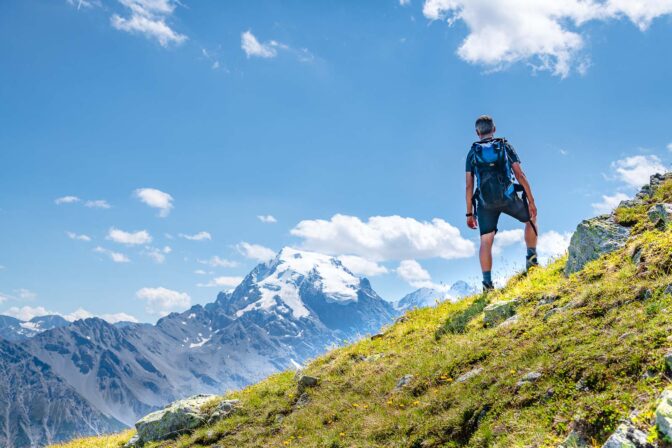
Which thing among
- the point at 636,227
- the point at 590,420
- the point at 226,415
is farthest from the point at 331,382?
the point at 636,227

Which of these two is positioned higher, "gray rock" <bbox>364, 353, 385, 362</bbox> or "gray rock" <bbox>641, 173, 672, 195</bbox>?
"gray rock" <bbox>641, 173, 672, 195</bbox>

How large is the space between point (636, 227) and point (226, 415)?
10.2 m

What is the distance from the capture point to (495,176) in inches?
491

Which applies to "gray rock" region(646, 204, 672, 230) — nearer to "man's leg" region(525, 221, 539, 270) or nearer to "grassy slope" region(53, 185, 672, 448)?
"grassy slope" region(53, 185, 672, 448)

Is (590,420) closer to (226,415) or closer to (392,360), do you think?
(392,360)

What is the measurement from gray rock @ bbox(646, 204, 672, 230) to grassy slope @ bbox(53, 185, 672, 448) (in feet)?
0.71

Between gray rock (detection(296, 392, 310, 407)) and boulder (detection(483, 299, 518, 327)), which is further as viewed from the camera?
gray rock (detection(296, 392, 310, 407))

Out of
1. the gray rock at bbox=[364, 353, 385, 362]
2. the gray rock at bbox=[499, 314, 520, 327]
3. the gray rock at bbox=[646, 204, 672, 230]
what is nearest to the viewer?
the gray rock at bbox=[499, 314, 520, 327]

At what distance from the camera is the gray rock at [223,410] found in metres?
11.8

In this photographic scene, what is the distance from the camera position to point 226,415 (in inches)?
466

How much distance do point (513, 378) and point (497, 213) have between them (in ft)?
20.3

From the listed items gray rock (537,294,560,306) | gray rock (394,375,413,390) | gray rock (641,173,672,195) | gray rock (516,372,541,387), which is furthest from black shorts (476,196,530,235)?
gray rock (516,372,541,387)

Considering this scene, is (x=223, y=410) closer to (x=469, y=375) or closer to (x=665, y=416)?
(x=469, y=375)

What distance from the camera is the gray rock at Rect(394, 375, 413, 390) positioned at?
9062 mm
